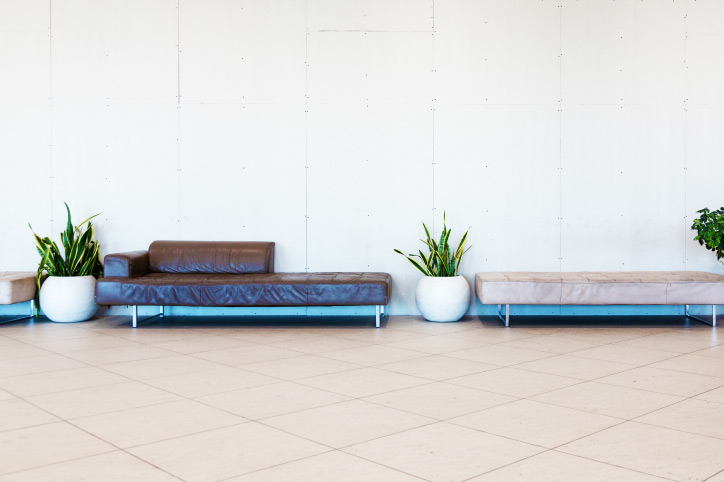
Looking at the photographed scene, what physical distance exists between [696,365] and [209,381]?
2.70m

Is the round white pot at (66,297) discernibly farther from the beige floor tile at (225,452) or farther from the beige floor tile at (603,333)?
the beige floor tile at (603,333)

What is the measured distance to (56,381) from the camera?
11.8 feet

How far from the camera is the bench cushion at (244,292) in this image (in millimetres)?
5371

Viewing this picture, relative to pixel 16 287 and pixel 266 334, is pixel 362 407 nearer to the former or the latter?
pixel 266 334

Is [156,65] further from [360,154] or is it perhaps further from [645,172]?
[645,172]

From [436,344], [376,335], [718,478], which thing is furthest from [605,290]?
[718,478]

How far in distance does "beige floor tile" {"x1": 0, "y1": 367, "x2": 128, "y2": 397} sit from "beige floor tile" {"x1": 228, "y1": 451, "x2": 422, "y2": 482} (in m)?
1.62

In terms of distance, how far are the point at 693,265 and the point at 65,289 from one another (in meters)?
5.31

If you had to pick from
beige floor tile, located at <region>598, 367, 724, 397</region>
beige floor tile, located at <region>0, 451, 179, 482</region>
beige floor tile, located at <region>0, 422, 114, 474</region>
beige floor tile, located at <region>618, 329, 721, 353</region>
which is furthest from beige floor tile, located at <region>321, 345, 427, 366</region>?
beige floor tile, located at <region>0, 451, 179, 482</region>

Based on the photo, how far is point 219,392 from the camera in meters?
3.34

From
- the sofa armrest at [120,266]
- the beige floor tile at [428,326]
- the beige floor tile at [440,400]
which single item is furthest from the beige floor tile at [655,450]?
the sofa armrest at [120,266]

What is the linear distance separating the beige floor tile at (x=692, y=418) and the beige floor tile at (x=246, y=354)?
2.19 metres

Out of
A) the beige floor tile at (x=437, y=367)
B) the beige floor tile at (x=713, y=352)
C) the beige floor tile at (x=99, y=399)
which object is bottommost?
the beige floor tile at (x=99, y=399)

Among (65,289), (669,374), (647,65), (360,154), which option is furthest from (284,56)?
(669,374)
